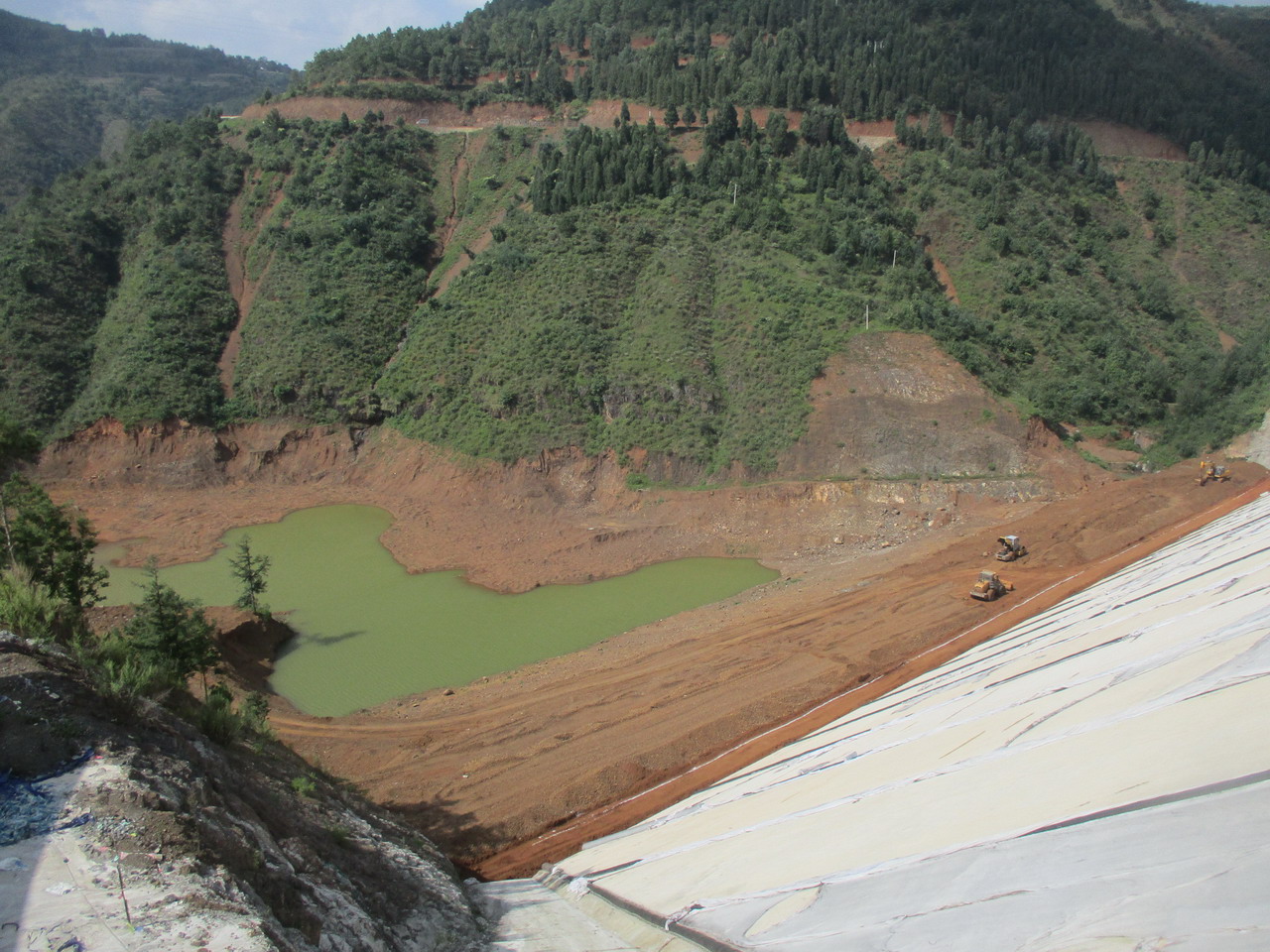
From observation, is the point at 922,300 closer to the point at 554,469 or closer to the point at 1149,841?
the point at 554,469

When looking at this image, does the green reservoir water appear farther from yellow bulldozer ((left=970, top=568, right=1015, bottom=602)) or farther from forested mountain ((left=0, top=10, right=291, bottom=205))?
forested mountain ((left=0, top=10, right=291, bottom=205))

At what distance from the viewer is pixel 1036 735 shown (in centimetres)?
756

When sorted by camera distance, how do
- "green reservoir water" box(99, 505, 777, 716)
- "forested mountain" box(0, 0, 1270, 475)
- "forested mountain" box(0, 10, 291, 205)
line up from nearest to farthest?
1. "green reservoir water" box(99, 505, 777, 716)
2. "forested mountain" box(0, 0, 1270, 475)
3. "forested mountain" box(0, 10, 291, 205)

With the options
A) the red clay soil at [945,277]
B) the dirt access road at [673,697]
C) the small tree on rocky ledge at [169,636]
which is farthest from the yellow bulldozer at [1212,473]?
the small tree on rocky ledge at [169,636]

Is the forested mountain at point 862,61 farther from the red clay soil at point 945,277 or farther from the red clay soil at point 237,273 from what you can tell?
the red clay soil at point 237,273

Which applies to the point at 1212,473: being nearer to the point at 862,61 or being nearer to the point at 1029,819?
the point at 1029,819

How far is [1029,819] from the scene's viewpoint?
5.54 metres

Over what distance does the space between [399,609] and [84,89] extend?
6019 inches

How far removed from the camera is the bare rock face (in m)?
4.87

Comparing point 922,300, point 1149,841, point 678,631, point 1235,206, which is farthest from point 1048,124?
point 1149,841

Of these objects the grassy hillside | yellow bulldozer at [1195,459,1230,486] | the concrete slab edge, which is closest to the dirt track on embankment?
yellow bulldozer at [1195,459,1230,486]

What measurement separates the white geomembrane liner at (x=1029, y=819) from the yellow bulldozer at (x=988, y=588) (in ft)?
29.7

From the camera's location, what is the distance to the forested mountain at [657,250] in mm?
36688

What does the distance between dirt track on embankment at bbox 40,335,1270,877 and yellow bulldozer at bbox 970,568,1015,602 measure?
45 cm
